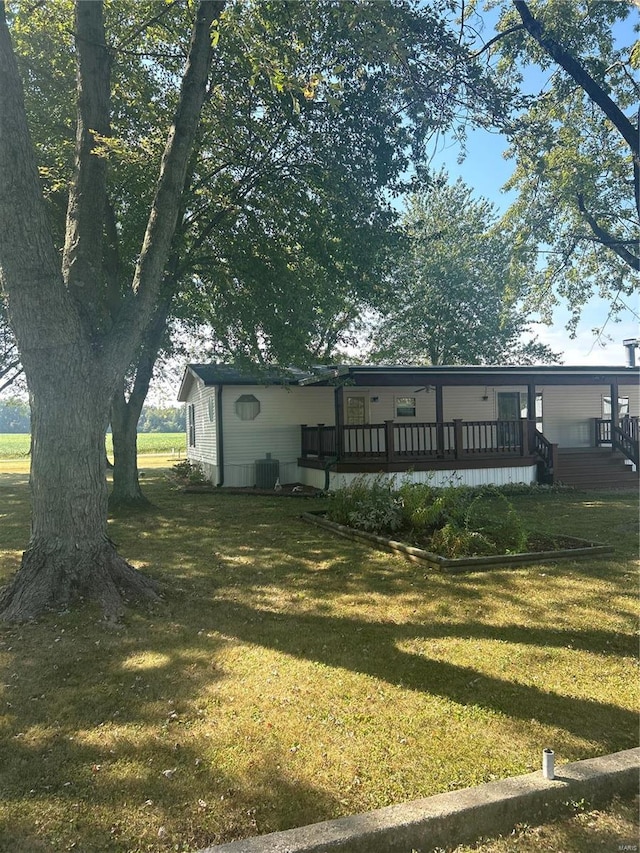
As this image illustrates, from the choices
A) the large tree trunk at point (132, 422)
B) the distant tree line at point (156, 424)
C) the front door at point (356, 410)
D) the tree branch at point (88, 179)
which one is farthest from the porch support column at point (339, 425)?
the distant tree line at point (156, 424)

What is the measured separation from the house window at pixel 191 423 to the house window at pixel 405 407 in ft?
25.9

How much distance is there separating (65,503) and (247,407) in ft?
37.7

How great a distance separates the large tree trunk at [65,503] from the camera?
5.11 meters

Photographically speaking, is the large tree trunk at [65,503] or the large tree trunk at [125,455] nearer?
the large tree trunk at [65,503]

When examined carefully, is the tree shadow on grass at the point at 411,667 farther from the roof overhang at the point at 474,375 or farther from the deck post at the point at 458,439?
the deck post at the point at 458,439

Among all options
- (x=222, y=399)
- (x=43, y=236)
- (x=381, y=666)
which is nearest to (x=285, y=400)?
(x=222, y=399)

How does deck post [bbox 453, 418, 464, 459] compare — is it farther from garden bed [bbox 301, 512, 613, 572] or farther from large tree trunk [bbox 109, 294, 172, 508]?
large tree trunk [bbox 109, 294, 172, 508]

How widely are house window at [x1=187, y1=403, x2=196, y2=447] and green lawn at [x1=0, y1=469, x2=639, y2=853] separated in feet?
47.7

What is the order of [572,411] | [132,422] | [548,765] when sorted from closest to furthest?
[548,765] < [132,422] < [572,411]

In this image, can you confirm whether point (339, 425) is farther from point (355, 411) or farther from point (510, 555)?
point (510, 555)

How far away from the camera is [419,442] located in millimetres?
15188

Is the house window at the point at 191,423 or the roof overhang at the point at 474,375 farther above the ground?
the roof overhang at the point at 474,375

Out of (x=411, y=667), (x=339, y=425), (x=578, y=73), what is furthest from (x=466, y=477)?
(x=411, y=667)

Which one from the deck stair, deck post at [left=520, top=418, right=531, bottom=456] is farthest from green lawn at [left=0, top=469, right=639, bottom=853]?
the deck stair
